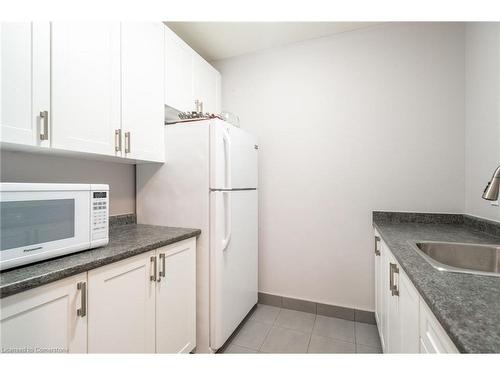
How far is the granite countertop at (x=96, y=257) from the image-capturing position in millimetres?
752

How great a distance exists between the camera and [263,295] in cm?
235

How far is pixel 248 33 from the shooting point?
6.93ft

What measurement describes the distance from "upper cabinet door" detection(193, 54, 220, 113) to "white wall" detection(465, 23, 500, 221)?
2.09 metres

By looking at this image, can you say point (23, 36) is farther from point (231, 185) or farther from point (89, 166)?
point (231, 185)

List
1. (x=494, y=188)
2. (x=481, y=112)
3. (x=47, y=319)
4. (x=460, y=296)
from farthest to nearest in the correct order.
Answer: (x=481, y=112), (x=494, y=188), (x=47, y=319), (x=460, y=296)

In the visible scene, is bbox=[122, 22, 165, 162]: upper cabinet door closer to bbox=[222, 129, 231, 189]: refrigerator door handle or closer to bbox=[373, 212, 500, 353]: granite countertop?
bbox=[222, 129, 231, 189]: refrigerator door handle

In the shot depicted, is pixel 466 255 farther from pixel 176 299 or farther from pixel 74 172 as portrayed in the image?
pixel 74 172

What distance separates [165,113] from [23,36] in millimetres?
931

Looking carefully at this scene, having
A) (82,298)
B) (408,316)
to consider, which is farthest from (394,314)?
(82,298)

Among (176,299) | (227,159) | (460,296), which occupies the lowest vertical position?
(176,299)

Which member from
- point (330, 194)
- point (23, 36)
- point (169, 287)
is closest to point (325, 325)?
point (330, 194)

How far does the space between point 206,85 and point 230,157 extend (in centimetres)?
99

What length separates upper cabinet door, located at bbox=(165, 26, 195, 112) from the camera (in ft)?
5.77

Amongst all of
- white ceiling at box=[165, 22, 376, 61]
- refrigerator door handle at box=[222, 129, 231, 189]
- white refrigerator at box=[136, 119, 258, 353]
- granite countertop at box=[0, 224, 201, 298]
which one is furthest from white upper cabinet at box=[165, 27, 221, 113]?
granite countertop at box=[0, 224, 201, 298]
